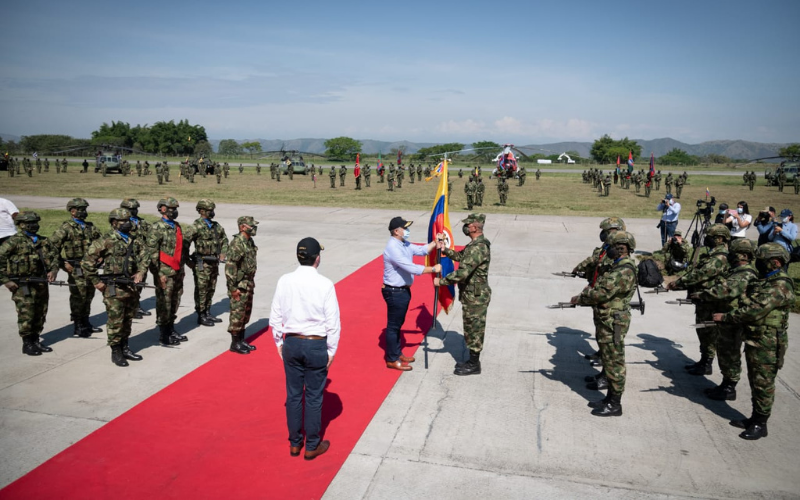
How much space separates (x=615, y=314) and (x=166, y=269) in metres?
5.79

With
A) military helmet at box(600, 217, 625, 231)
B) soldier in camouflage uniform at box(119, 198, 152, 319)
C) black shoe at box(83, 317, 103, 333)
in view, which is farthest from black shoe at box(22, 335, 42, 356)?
military helmet at box(600, 217, 625, 231)

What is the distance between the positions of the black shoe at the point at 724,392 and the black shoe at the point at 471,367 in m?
2.62

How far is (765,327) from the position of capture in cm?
503

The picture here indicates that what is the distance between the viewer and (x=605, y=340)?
5.46m

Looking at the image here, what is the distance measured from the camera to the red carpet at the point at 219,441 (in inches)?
164

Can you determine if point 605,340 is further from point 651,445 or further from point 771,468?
point 771,468

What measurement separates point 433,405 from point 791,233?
7.63 metres

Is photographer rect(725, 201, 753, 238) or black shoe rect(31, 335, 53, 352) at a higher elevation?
photographer rect(725, 201, 753, 238)

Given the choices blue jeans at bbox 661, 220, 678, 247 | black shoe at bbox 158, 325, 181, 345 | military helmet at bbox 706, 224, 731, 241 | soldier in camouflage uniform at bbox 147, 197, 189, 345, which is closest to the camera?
military helmet at bbox 706, 224, 731, 241

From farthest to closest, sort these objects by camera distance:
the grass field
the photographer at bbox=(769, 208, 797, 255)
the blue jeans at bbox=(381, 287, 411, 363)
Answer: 1. the grass field
2. the photographer at bbox=(769, 208, 797, 255)
3. the blue jeans at bbox=(381, 287, 411, 363)

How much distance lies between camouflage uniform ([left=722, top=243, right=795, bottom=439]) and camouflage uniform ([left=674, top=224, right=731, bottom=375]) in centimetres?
101

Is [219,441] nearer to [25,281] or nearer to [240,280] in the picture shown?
[240,280]

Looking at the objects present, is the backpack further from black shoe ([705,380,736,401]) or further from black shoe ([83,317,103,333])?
black shoe ([83,317,103,333])

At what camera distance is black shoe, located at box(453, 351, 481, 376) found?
6.36m
